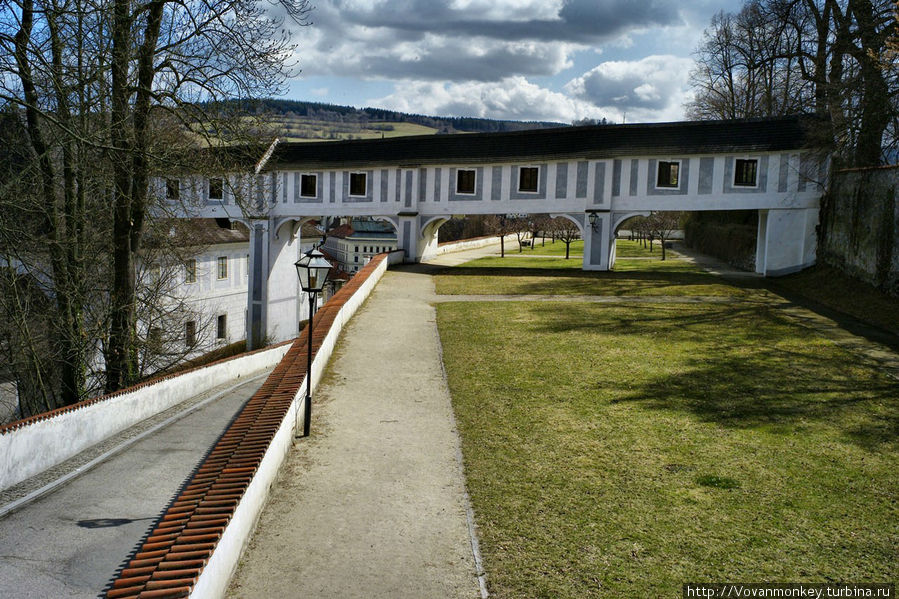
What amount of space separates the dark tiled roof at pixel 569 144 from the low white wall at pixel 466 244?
8039 mm

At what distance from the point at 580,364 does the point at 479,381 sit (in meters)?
2.30

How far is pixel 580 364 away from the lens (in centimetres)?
1413

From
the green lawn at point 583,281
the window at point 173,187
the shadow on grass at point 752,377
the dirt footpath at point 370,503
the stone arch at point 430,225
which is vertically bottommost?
the dirt footpath at point 370,503

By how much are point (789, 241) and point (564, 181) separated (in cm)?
907

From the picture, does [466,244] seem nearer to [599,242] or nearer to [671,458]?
[599,242]

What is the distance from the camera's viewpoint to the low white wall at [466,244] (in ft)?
138

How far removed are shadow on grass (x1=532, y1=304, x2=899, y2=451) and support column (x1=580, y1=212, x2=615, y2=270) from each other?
11215mm

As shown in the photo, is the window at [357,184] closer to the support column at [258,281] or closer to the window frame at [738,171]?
the support column at [258,281]

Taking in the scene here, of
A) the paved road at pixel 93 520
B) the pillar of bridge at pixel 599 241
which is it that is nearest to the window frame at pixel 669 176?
the pillar of bridge at pixel 599 241

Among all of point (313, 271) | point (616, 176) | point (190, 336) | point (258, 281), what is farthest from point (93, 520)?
point (258, 281)

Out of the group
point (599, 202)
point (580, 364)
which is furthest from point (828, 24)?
point (580, 364)

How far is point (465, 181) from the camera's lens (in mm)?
32344

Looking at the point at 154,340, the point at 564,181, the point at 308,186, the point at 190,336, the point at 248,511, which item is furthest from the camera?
the point at 308,186

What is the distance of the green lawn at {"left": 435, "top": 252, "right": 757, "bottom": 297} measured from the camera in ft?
79.7
